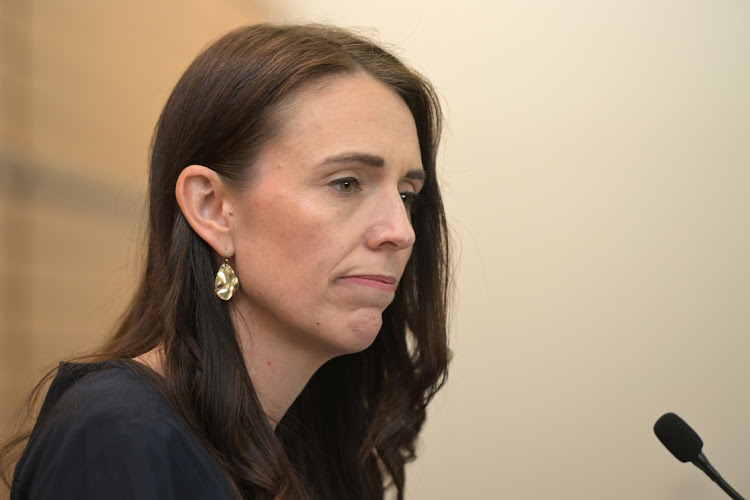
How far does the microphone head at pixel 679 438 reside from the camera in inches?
55.7

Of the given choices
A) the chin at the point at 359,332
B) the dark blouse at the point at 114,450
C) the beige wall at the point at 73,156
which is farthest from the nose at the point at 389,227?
the beige wall at the point at 73,156

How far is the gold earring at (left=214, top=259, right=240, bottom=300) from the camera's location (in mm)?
1271

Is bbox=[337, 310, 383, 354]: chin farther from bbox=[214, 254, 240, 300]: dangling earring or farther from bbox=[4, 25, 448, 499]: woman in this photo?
bbox=[214, 254, 240, 300]: dangling earring

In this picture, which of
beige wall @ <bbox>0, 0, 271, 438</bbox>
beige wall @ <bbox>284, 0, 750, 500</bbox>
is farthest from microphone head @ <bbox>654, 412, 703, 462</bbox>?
beige wall @ <bbox>0, 0, 271, 438</bbox>

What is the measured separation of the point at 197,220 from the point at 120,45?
35.2 inches

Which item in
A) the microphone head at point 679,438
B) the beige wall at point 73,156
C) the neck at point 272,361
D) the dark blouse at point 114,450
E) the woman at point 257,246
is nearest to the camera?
the dark blouse at point 114,450

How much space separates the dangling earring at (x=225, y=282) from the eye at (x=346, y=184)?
216mm

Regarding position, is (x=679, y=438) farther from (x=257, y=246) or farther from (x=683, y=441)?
(x=257, y=246)

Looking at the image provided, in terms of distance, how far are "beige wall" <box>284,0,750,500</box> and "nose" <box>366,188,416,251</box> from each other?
642 mm

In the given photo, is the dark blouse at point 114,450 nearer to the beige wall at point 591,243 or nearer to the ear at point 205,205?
the ear at point 205,205

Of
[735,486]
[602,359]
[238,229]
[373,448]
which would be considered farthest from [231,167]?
[735,486]

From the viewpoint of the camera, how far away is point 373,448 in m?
1.66

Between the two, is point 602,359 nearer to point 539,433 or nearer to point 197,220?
point 539,433

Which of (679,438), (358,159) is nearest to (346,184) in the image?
(358,159)
